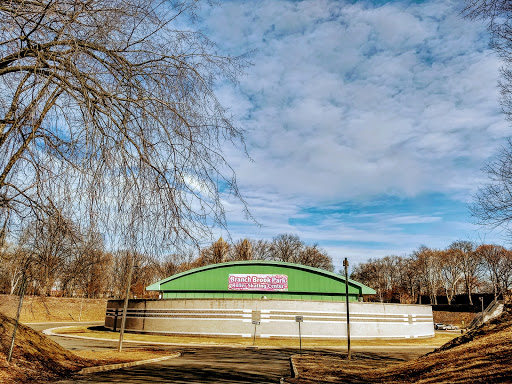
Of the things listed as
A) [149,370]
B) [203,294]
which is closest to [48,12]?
→ [149,370]

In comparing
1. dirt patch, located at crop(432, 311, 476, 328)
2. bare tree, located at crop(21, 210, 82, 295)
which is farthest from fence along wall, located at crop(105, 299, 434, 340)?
dirt patch, located at crop(432, 311, 476, 328)

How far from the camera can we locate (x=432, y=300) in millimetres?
86625

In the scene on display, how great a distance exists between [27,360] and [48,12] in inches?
497

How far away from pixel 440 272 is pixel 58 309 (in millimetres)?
82135

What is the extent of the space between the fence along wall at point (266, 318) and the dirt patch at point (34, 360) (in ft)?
67.2

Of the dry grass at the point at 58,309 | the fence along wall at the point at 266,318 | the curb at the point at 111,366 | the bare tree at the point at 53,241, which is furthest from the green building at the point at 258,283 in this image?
the bare tree at the point at 53,241

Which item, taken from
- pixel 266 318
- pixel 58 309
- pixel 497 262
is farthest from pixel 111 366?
pixel 497 262

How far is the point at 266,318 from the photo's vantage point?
3622 centimetres

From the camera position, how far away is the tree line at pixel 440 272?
8012cm

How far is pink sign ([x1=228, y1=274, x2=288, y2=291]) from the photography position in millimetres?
39250

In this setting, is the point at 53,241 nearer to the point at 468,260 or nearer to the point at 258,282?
the point at 258,282

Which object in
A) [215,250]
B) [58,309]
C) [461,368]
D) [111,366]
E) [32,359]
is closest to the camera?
[215,250]

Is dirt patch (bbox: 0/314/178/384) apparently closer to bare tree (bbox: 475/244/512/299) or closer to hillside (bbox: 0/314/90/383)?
hillside (bbox: 0/314/90/383)

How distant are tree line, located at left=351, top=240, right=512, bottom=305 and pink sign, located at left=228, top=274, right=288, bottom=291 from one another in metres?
53.3
